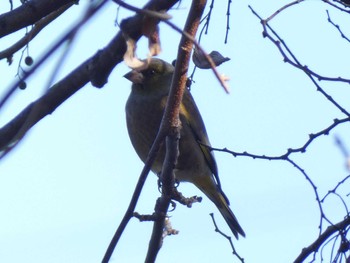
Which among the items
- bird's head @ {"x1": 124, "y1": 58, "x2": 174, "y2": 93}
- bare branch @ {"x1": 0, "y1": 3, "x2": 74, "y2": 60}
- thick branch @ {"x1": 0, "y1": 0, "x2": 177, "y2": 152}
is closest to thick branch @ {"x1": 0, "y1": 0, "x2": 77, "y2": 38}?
bare branch @ {"x1": 0, "y1": 3, "x2": 74, "y2": 60}

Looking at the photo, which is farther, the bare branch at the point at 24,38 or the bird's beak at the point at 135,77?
the bird's beak at the point at 135,77

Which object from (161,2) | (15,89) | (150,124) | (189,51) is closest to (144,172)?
(189,51)

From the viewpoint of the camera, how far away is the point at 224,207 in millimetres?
5367

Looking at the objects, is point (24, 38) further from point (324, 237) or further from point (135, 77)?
point (135, 77)

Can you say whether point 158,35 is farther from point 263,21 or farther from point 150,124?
point 150,124

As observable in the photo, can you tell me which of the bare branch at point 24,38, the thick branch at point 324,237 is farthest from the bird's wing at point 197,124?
the thick branch at point 324,237

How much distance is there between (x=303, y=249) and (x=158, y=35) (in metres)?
1.62

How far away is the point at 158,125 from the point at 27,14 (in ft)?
7.20

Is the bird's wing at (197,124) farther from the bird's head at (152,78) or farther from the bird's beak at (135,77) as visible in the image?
the bird's beak at (135,77)

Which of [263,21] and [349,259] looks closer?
[349,259]

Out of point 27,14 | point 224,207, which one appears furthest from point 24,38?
point 224,207

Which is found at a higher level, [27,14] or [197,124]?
[197,124]

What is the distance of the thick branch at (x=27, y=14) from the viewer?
2.74 meters

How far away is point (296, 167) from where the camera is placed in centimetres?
279
